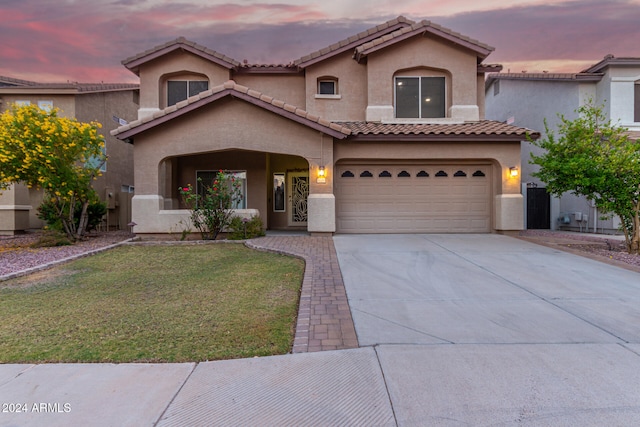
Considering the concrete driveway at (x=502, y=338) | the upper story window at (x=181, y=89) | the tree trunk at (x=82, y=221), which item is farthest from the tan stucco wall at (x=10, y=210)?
the concrete driveway at (x=502, y=338)

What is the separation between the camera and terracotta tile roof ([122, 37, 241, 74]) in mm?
13727

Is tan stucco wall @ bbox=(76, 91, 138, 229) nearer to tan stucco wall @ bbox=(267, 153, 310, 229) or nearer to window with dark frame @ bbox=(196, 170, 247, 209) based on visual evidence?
window with dark frame @ bbox=(196, 170, 247, 209)

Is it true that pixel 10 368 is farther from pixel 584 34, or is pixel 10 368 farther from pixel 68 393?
pixel 584 34

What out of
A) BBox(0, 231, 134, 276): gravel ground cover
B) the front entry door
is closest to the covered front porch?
the front entry door

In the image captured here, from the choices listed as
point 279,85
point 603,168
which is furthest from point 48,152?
point 603,168

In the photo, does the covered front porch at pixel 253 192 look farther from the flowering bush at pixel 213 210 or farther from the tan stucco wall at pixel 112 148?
the tan stucco wall at pixel 112 148

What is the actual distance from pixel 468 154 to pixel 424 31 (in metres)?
5.22

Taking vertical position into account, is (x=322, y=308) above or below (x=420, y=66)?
below

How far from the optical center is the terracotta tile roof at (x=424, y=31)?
43.4ft

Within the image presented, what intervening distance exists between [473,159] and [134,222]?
1213 centimetres

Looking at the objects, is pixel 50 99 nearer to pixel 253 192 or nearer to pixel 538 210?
pixel 253 192

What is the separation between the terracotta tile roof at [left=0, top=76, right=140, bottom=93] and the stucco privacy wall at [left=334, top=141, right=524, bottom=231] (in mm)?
12407

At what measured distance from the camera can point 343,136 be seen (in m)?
11.4

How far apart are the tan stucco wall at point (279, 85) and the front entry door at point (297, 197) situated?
10.4 feet
